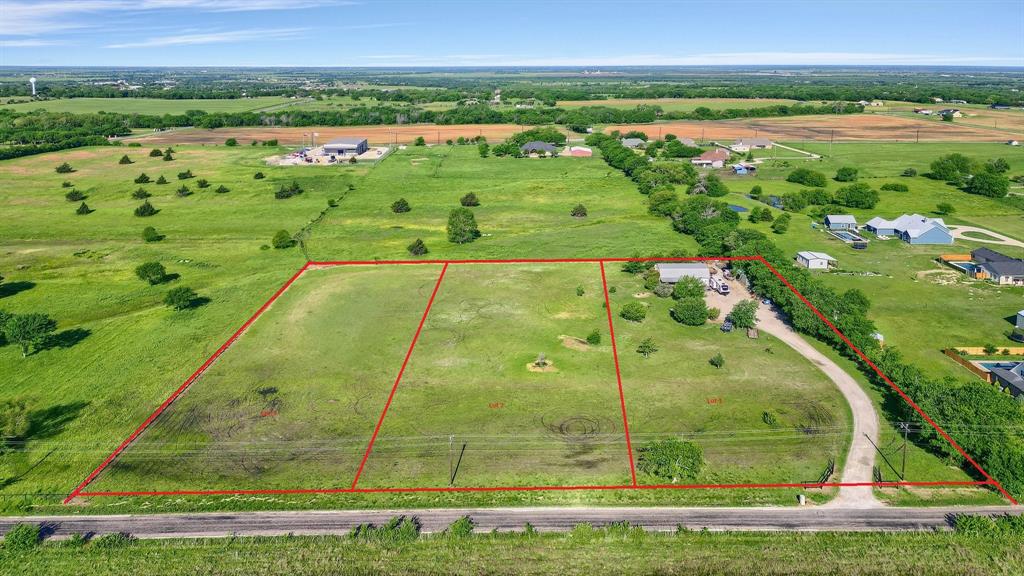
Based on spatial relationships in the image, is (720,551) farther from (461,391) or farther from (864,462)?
(461,391)

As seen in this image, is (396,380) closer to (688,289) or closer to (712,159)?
(688,289)

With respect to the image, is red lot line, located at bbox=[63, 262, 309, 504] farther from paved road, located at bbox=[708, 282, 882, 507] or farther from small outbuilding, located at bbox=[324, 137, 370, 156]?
small outbuilding, located at bbox=[324, 137, 370, 156]

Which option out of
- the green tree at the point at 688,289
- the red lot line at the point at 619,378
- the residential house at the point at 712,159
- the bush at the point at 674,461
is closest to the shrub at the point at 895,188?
the residential house at the point at 712,159

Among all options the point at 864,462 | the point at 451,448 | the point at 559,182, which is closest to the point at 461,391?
the point at 451,448

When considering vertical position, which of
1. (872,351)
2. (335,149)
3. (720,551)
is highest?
(335,149)

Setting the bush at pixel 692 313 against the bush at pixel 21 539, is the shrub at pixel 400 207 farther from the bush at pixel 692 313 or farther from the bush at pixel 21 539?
the bush at pixel 21 539
